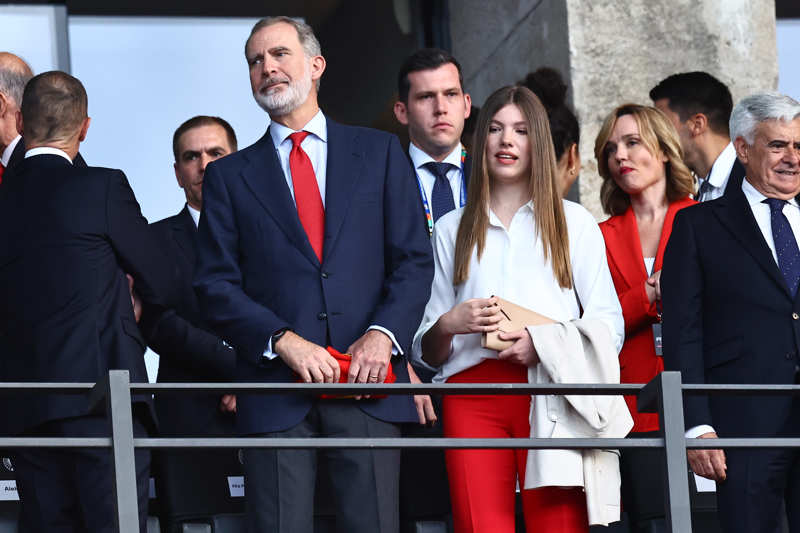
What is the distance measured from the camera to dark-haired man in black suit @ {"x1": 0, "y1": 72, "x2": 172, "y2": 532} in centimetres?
473

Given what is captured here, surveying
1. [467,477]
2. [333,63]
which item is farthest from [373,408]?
[333,63]

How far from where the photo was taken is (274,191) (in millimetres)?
4777

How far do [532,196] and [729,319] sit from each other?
2.55 feet

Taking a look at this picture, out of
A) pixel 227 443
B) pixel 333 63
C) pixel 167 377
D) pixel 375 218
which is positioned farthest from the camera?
pixel 333 63

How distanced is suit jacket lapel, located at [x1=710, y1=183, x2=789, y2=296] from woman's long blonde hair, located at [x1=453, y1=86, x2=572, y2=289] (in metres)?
0.54

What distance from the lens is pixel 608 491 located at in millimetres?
4590

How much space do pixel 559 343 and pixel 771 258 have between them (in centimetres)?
79

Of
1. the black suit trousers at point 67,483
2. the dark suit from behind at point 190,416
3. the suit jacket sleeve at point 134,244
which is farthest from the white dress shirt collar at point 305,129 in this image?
the black suit trousers at point 67,483

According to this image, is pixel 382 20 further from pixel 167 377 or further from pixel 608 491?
pixel 608 491

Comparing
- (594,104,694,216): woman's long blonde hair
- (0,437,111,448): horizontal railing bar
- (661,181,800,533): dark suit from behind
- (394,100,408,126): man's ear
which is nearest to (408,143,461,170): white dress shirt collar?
(394,100,408,126): man's ear

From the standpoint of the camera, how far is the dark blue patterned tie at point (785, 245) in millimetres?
4895

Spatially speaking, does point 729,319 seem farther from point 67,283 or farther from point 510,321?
point 67,283

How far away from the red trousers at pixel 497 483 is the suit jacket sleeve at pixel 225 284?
68cm

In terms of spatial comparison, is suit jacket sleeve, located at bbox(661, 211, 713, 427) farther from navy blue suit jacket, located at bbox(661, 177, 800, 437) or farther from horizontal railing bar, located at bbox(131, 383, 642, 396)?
horizontal railing bar, located at bbox(131, 383, 642, 396)
